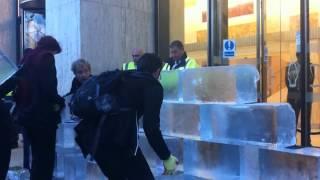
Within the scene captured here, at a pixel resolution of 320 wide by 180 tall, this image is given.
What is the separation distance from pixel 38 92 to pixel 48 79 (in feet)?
0.55

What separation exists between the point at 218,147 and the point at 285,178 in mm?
909

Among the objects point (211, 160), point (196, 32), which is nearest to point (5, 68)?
point (211, 160)

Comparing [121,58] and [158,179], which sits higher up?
[121,58]

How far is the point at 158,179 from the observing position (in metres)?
5.66

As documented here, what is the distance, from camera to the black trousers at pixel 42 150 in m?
5.90

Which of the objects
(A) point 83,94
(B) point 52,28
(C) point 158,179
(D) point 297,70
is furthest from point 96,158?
(B) point 52,28

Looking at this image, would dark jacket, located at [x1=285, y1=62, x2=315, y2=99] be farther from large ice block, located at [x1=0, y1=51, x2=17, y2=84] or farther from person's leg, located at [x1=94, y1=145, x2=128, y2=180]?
person's leg, located at [x1=94, y1=145, x2=128, y2=180]

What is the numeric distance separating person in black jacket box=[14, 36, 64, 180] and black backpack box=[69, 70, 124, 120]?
1.50 m

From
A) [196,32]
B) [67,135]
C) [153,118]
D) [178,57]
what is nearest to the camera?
[153,118]

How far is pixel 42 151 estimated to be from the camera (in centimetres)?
598

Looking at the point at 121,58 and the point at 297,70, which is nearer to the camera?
the point at 297,70

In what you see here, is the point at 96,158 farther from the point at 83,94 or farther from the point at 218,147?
the point at 218,147

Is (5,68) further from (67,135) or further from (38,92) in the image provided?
(67,135)

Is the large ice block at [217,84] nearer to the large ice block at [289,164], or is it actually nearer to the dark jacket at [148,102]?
the large ice block at [289,164]
